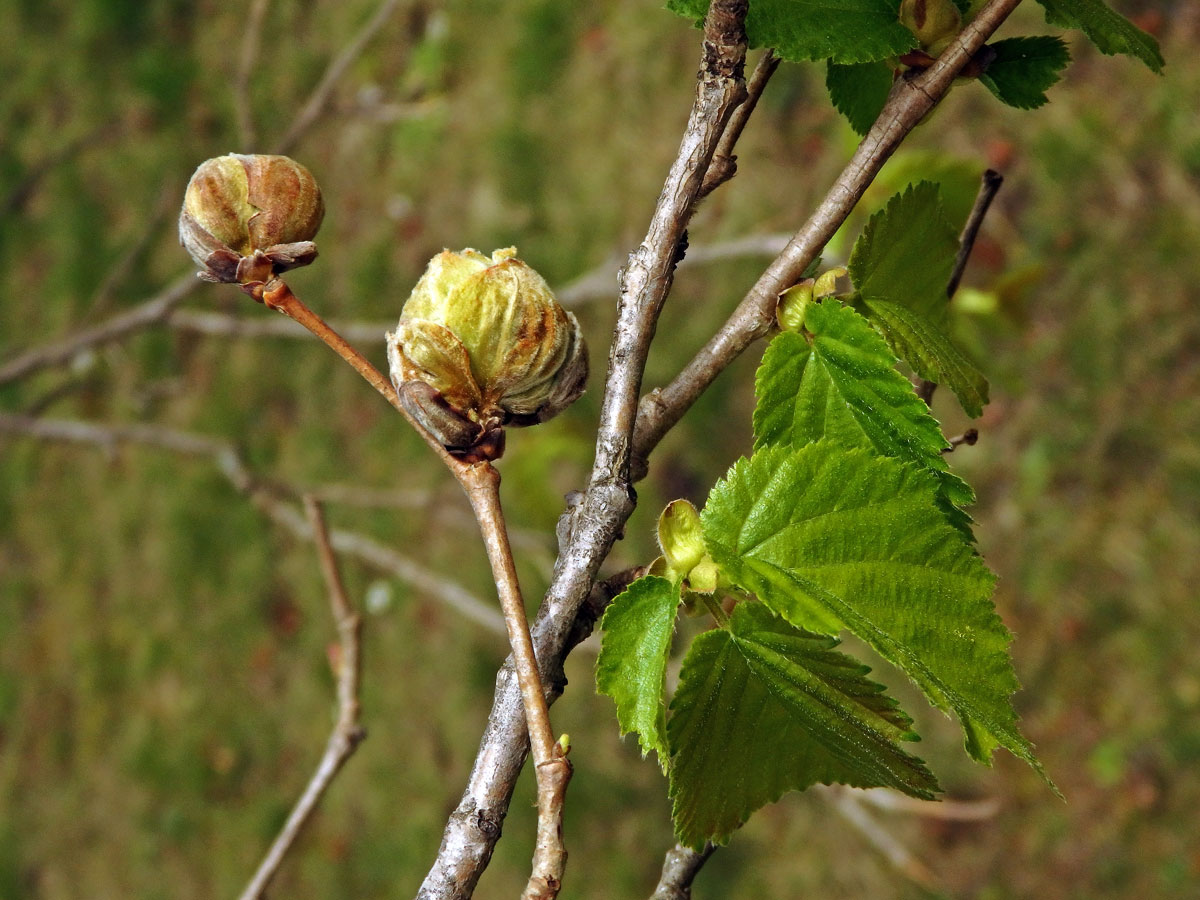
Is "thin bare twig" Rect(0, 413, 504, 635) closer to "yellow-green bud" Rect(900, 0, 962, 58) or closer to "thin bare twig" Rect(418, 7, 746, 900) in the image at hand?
"thin bare twig" Rect(418, 7, 746, 900)

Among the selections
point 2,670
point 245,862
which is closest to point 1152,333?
point 245,862

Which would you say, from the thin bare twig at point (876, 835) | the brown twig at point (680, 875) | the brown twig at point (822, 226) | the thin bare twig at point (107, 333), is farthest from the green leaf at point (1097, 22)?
the thin bare twig at point (107, 333)

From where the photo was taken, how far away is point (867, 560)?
2.56ft

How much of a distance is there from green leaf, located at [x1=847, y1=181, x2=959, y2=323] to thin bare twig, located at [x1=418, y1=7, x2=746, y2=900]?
17 centimetres

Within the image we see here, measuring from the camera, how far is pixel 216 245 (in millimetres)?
835

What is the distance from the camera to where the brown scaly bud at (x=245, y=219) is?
83 centimetres

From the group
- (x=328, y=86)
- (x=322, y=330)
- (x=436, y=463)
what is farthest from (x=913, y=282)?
(x=436, y=463)

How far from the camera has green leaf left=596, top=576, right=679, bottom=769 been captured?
771 millimetres

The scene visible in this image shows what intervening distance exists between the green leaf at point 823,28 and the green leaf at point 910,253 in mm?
127

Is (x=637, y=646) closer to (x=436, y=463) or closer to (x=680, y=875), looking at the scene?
(x=680, y=875)

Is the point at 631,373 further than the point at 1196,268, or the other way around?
the point at 1196,268

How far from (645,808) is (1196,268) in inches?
98.2

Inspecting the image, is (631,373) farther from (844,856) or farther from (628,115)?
(628,115)

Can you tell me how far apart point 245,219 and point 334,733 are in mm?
786
